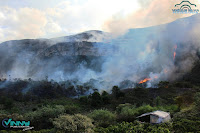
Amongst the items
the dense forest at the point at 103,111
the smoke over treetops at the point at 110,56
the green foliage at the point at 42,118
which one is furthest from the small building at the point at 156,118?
the smoke over treetops at the point at 110,56

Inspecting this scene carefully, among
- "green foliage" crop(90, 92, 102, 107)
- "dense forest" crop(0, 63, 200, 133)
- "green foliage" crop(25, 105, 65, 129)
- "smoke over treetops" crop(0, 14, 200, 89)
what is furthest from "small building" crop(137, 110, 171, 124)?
"smoke over treetops" crop(0, 14, 200, 89)

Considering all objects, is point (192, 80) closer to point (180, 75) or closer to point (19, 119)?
point (180, 75)

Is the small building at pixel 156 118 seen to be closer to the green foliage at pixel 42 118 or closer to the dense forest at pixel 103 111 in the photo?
the dense forest at pixel 103 111

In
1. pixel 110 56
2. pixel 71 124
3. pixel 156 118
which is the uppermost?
pixel 110 56

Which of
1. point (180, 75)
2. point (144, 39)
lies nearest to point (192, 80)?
point (180, 75)

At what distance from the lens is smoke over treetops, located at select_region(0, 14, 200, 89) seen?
102250 mm

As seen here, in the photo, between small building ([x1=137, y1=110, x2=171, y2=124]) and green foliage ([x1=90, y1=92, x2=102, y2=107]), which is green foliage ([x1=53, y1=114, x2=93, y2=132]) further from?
green foliage ([x1=90, y1=92, x2=102, y2=107])

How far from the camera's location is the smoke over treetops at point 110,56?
4026 inches

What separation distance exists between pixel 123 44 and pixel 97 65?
2583cm

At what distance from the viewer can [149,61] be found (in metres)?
117

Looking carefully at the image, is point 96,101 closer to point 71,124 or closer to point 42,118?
point 42,118

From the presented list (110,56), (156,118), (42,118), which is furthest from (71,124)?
(110,56)

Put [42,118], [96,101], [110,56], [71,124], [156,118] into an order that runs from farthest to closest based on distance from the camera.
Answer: [110,56], [96,101], [42,118], [156,118], [71,124]

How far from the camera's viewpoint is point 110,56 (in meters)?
143
